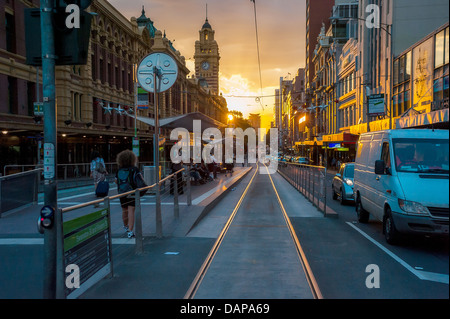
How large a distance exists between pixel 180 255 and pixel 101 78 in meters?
34.3

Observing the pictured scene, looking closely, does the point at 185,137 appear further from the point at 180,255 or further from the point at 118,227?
the point at 180,255

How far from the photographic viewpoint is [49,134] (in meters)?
4.58

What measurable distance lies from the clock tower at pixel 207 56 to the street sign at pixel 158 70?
389 ft

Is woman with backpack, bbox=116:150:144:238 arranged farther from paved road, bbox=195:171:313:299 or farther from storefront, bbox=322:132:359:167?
storefront, bbox=322:132:359:167

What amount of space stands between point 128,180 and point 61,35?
3.92 meters

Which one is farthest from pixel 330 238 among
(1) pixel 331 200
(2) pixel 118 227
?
(1) pixel 331 200

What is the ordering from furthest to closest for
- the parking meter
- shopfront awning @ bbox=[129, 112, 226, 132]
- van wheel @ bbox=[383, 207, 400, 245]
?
shopfront awning @ bbox=[129, 112, 226, 132] < van wheel @ bbox=[383, 207, 400, 245] < the parking meter

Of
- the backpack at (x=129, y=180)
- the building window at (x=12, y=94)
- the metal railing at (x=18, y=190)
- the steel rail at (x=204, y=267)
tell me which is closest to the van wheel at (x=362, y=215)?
the steel rail at (x=204, y=267)

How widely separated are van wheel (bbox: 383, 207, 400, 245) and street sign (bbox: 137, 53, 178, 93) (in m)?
5.02

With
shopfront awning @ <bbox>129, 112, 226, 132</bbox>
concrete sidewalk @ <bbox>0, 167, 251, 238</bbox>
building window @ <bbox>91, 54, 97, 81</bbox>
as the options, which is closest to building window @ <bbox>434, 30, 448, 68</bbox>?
shopfront awning @ <bbox>129, 112, 226, 132</bbox>

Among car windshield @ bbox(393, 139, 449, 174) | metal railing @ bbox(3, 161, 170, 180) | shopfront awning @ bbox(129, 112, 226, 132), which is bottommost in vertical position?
metal railing @ bbox(3, 161, 170, 180)

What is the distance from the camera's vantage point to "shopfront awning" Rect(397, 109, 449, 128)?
17.8 meters

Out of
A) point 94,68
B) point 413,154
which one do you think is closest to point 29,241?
point 413,154

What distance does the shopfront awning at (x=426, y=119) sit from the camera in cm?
1784
